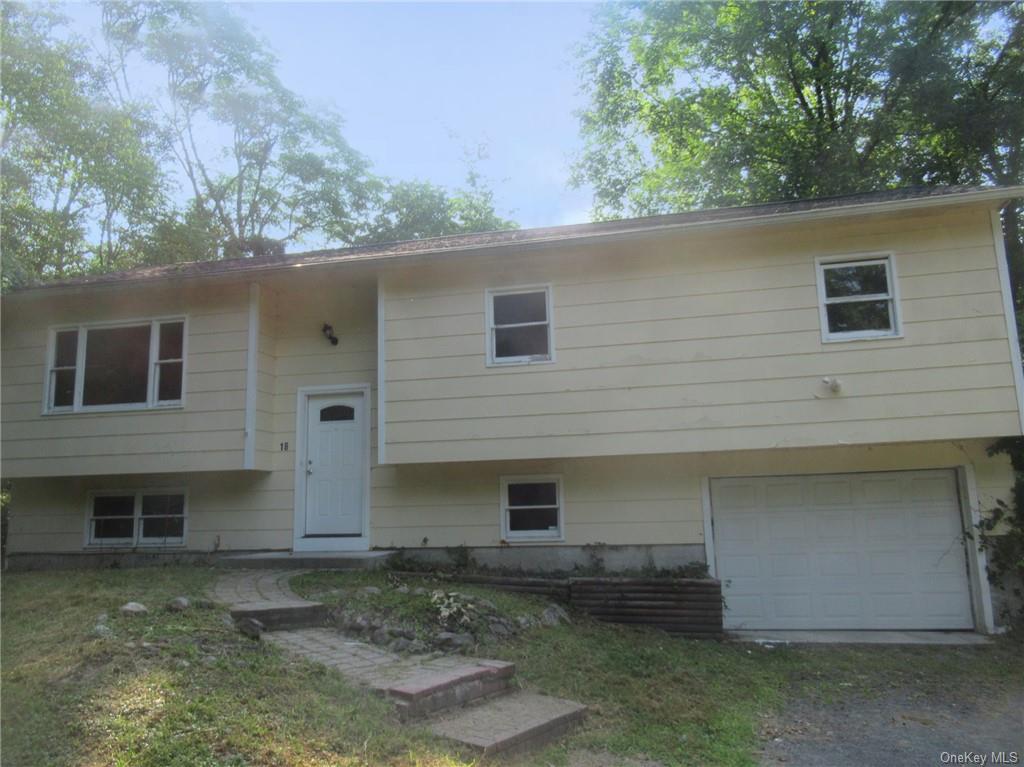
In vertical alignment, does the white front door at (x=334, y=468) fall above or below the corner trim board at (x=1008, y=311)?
below

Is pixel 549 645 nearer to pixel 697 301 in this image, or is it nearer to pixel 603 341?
pixel 603 341

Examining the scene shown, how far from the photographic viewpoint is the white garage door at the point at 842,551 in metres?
8.27

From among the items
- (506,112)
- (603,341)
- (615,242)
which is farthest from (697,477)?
(506,112)

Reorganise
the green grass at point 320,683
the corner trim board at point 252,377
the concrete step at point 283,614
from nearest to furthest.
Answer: the green grass at point 320,683
the concrete step at point 283,614
the corner trim board at point 252,377

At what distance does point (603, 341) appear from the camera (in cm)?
847

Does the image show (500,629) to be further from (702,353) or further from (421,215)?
(421,215)

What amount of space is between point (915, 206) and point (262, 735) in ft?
26.4

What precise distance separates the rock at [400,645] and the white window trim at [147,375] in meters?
5.40

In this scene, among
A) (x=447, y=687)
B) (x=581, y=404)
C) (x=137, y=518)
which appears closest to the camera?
(x=447, y=687)

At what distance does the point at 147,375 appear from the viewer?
31.1ft

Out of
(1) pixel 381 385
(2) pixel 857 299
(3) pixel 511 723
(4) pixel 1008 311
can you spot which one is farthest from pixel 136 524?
(4) pixel 1008 311

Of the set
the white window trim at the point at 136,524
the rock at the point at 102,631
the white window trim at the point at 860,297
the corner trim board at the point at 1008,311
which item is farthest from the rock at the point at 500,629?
the corner trim board at the point at 1008,311

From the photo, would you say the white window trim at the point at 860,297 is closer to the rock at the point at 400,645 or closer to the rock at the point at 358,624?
the rock at the point at 400,645

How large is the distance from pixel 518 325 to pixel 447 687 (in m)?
5.14
